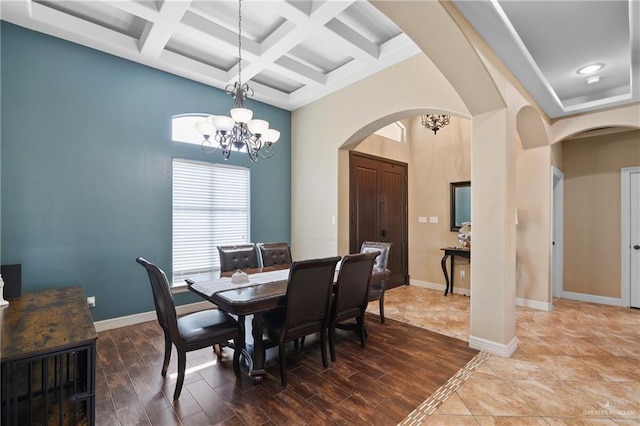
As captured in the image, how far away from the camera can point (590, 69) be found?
3209 mm

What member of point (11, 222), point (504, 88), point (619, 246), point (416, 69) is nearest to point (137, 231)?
point (11, 222)

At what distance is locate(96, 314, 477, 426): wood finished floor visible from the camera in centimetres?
199

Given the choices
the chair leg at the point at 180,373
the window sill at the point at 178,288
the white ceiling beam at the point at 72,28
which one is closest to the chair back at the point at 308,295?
the chair leg at the point at 180,373

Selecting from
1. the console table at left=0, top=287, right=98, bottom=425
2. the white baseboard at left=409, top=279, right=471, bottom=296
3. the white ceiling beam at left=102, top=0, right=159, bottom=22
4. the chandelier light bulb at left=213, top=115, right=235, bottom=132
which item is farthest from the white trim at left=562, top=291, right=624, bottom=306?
the white ceiling beam at left=102, top=0, right=159, bottom=22

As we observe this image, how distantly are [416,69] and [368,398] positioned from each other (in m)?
3.55

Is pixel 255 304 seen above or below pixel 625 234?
below

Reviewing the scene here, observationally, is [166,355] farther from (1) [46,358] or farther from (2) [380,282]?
(2) [380,282]

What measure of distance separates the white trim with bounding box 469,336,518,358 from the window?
341 centimetres

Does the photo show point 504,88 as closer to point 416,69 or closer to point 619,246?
point 416,69

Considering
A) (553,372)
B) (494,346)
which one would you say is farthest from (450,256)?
(553,372)

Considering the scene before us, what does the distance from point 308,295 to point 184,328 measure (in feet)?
3.30

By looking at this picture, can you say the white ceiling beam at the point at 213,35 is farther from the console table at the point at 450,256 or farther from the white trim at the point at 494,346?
the console table at the point at 450,256

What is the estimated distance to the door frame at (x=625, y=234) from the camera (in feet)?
14.6

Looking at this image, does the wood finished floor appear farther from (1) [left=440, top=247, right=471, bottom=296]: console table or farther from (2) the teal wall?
(1) [left=440, top=247, right=471, bottom=296]: console table
